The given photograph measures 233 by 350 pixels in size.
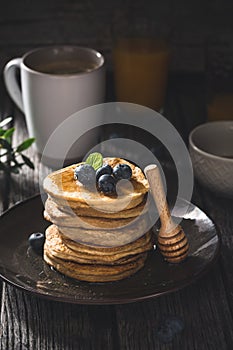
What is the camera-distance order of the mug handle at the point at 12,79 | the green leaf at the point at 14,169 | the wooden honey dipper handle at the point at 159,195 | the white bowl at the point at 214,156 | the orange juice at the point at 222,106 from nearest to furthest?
the wooden honey dipper handle at the point at 159,195, the white bowl at the point at 214,156, the green leaf at the point at 14,169, the mug handle at the point at 12,79, the orange juice at the point at 222,106

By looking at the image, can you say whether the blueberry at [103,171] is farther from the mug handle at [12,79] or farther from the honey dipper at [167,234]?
the mug handle at [12,79]

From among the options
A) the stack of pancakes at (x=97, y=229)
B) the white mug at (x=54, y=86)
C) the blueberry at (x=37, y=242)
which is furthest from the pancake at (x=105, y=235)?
the white mug at (x=54, y=86)

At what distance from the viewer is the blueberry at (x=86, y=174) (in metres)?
1.22

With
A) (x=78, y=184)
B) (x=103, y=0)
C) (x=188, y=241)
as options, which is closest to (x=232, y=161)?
(x=188, y=241)

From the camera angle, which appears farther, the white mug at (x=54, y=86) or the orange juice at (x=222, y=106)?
the orange juice at (x=222, y=106)

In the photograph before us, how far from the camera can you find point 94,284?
1.20 meters

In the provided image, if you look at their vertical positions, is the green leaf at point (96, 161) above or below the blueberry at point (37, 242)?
above

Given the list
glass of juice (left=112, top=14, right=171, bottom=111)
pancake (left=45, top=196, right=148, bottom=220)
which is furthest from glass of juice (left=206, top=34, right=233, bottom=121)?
pancake (left=45, top=196, right=148, bottom=220)

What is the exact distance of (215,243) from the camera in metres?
1.29

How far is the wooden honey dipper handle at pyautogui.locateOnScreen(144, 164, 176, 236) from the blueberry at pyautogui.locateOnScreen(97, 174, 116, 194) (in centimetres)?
8

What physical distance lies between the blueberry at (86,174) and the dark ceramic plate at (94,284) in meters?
0.18

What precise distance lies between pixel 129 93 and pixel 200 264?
88cm

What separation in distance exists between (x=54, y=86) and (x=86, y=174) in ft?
1.70

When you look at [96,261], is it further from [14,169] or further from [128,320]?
[14,169]
